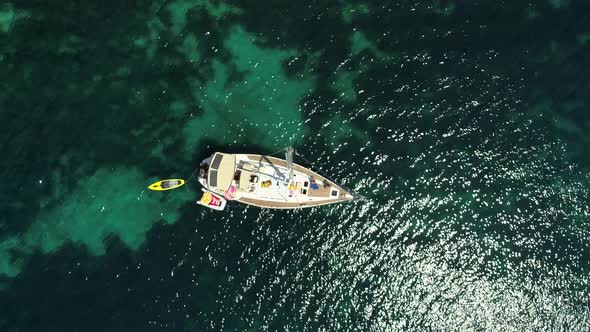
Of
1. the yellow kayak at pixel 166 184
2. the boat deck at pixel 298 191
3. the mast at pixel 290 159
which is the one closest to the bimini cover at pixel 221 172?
the boat deck at pixel 298 191

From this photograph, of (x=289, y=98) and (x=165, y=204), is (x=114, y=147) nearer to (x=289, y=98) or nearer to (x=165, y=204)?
(x=165, y=204)

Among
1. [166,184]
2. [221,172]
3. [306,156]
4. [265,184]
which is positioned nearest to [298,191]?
[265,184]

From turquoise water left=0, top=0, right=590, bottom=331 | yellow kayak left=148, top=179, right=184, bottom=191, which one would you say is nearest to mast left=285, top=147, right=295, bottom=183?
turquoise water left=0, top=0, right=590, bottom=331

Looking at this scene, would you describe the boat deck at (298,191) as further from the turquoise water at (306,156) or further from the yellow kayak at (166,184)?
the yellow kayak at (166,184)

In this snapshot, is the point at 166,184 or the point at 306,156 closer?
the point at 166,184

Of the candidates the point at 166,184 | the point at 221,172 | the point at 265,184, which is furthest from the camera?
the point at 166,184

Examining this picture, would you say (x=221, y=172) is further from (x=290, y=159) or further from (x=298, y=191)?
(x=298, y=191)
